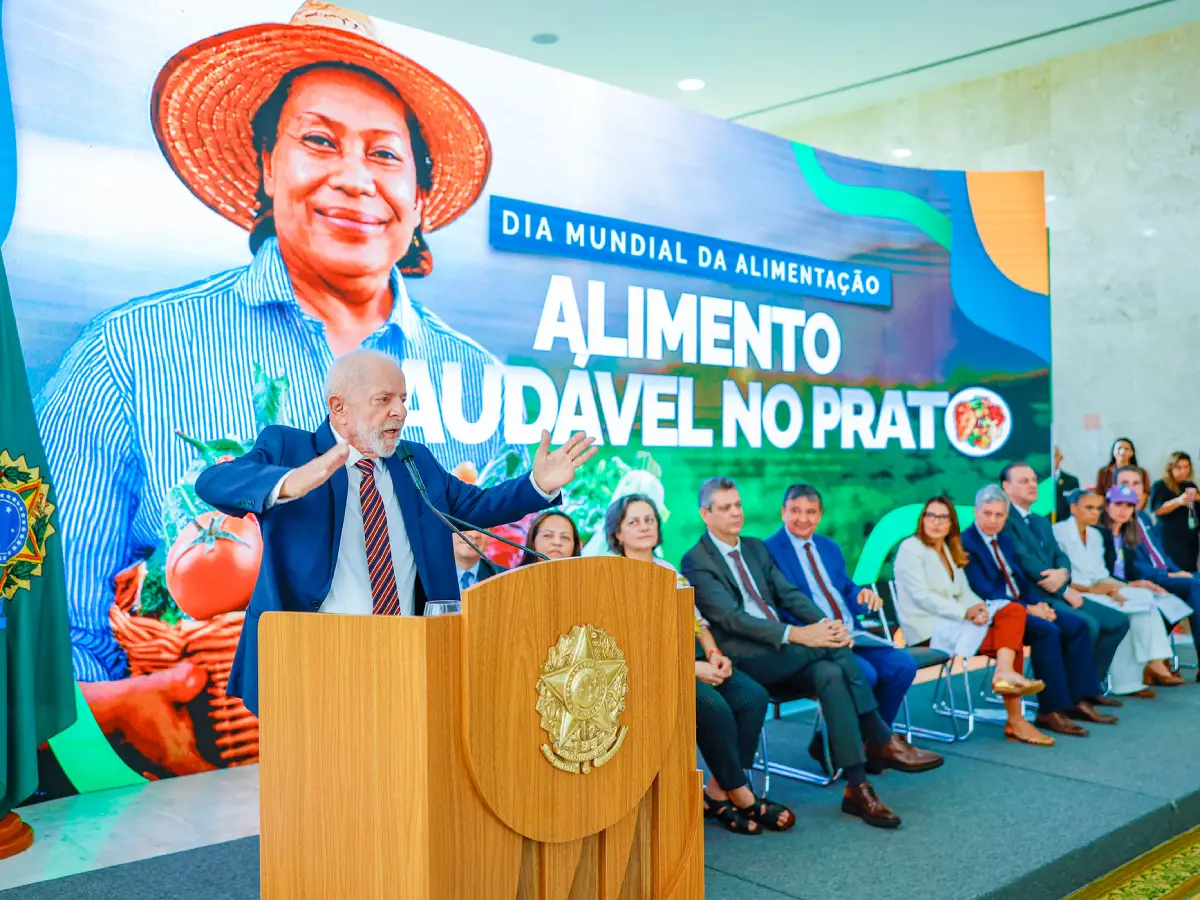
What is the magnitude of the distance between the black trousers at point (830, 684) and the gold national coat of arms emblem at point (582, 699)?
218 cm

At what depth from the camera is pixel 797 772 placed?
14.2ft

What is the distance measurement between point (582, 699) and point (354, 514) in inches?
38.9

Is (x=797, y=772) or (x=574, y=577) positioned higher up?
(x=574, y=577)

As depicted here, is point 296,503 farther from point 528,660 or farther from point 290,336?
point 290,336

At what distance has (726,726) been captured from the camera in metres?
3.61

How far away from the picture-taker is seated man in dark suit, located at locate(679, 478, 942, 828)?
12.5ft

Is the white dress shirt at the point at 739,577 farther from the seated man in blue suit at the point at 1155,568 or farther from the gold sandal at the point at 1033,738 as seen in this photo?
the seated man in blue suit at the point at 1155,568

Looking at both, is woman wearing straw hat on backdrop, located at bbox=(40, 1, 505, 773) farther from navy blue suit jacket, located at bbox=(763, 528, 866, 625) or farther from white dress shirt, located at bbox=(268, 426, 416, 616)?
white dress shirt, located at bbox=(268, 426, 416, 616)

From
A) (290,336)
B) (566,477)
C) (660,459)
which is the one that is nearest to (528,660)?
(566,477)

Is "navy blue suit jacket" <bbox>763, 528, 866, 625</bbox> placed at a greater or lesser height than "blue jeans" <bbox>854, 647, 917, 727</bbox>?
greater

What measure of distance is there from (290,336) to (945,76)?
8.09m

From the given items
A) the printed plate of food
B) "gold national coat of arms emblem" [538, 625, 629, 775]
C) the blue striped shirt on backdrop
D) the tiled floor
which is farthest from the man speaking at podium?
the printed plate of food

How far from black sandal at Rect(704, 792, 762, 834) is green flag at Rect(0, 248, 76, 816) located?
2201 millimetres

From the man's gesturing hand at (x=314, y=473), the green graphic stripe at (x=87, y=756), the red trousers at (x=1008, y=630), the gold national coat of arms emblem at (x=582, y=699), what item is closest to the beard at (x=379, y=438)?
the man's gesturing hand at (x=314, y=473)
